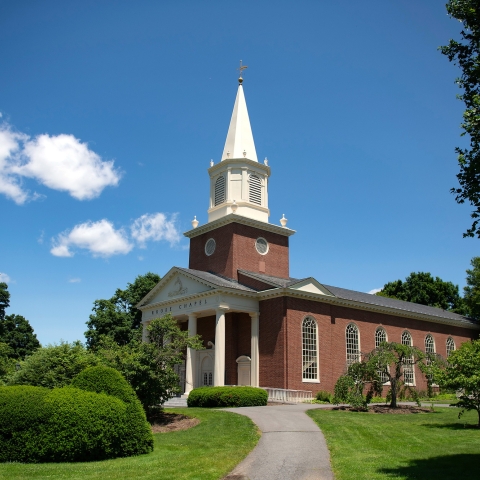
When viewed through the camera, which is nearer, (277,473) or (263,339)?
(277,473)

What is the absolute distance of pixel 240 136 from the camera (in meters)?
39.4

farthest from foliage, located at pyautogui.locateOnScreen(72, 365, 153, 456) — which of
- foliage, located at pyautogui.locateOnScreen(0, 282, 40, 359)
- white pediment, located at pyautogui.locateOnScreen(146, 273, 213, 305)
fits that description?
foliage, located at pyautogui.locateOnScreen(0, 282, 40, 359)

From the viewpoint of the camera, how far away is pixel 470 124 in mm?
11359

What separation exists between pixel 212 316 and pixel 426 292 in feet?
117

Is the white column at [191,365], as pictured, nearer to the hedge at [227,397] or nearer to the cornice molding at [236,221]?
the hedge at [227,397]

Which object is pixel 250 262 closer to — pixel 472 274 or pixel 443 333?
pixel 443 333

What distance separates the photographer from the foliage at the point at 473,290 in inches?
1908

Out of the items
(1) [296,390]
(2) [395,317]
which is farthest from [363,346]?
(1) [296,390]

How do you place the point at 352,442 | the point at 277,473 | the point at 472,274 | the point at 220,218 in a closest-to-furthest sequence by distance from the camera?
the point at 277,473
the point at 352,442
the point at 220,218
the point at 472,274

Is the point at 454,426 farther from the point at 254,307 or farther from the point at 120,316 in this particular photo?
the point at 120,316

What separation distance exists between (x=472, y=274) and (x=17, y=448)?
170 ft

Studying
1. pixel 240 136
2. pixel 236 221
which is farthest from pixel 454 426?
pixel 240 136

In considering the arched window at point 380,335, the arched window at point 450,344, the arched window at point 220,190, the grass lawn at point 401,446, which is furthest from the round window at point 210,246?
the arched window at point 450,344

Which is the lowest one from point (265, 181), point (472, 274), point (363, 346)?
point (363, 346)
